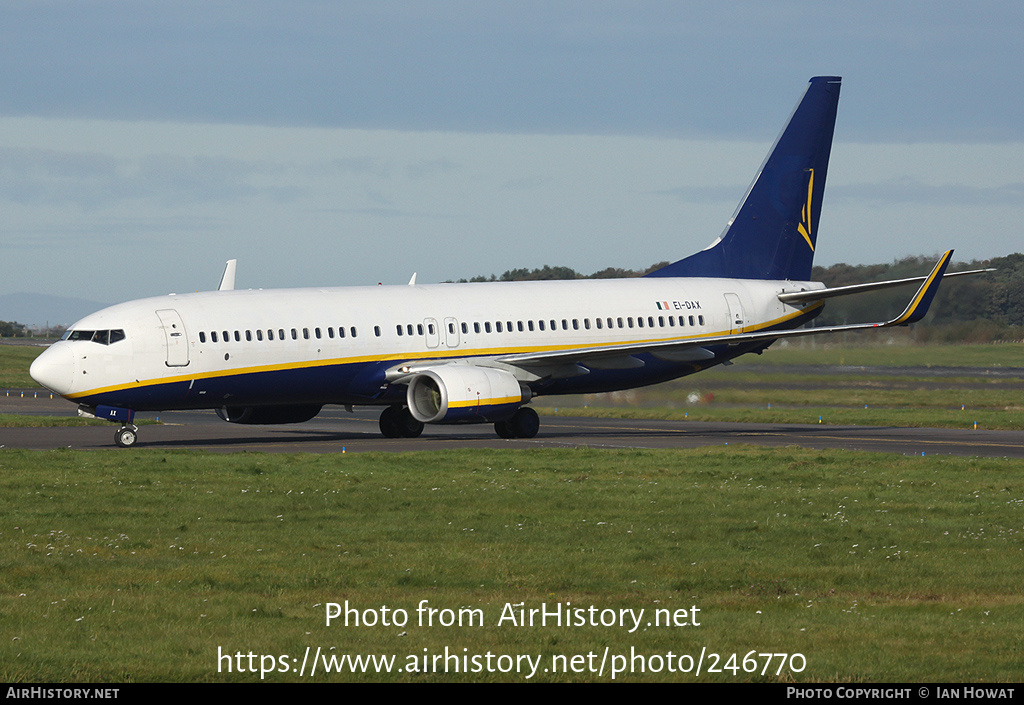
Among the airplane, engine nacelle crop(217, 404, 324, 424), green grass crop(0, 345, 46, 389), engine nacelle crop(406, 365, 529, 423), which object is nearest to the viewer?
the airplane

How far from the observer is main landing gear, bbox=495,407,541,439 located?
39062mm

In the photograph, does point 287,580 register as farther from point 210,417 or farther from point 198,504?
point 210,417

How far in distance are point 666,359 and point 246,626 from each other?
29.9 m

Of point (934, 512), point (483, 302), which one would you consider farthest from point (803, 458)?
point (483, 302)

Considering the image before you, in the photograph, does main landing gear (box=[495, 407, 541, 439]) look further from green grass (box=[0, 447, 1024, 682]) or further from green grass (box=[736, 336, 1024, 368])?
green grass (box=[736, 336, 1024, 368])

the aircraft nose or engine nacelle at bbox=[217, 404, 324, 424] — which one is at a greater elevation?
the aircraft nose

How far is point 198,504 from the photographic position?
71.5 feet

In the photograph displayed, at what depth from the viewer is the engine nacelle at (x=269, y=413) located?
1544 inches

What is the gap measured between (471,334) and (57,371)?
11.7 meters

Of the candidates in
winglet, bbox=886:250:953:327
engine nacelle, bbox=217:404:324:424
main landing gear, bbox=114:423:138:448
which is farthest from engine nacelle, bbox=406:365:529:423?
winglet, bbox=886:250:953:327

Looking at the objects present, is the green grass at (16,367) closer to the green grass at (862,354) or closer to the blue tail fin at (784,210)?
the green grass at (862,354)

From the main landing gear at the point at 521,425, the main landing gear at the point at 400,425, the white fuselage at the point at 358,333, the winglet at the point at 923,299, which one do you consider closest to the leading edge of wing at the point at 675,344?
the winglet at the point at 923,299

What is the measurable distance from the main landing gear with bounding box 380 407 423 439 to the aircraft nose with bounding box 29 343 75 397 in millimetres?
9568

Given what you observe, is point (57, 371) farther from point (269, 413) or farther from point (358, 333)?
point (358, 333)
